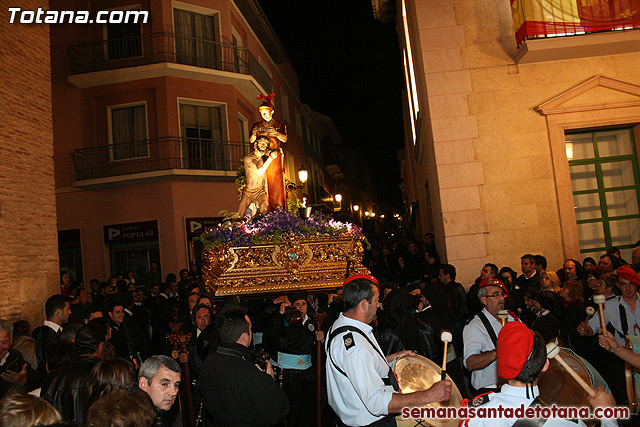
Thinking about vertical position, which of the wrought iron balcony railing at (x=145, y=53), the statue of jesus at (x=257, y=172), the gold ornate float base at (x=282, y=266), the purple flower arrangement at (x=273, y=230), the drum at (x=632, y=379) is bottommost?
the drum at (x=632, y=379)

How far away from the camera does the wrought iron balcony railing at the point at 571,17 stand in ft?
30.8

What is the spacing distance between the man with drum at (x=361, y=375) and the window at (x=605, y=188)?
25.3 ft

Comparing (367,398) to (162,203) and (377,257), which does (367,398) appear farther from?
(162,203)

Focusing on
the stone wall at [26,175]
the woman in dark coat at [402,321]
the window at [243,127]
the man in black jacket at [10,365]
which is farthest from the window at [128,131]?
the woman in dark coat at [402,321]

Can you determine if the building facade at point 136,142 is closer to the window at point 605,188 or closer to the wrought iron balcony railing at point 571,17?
the wrought iron balcony railing at point 571,17

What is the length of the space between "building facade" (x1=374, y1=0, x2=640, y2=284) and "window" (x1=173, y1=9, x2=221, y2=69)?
406 inches

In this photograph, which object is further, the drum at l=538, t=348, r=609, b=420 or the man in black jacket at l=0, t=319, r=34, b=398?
the man in black jacket at l=0, t=319, r=34, b=398

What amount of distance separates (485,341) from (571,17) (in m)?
7.35

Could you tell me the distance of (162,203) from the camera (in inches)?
690

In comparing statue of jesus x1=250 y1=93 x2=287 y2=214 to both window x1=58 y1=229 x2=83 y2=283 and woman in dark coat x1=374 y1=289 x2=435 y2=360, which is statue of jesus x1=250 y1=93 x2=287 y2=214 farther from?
window x1=58 y1=229 x2=83 y2=283

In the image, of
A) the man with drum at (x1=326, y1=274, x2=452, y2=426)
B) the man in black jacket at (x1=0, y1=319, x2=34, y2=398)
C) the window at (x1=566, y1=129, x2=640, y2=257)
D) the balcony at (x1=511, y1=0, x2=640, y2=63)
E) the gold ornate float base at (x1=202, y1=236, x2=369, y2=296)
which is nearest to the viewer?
the man with drum at (x1=326, y1=274, x2=452, y2=426)

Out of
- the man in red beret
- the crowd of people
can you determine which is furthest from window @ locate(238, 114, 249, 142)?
the man in red beret

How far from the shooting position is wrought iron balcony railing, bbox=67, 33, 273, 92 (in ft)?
58.1

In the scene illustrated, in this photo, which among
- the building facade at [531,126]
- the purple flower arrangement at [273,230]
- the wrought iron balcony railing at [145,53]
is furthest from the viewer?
the wrought iron balcony railing at [145,53]
